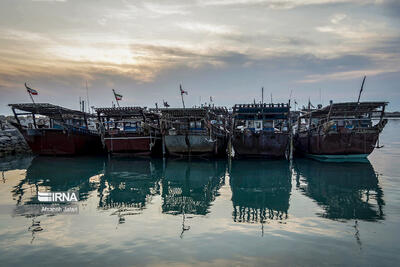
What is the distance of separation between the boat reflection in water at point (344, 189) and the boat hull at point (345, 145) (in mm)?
1232

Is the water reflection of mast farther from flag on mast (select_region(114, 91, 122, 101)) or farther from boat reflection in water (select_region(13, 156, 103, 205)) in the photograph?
flag on mast (select_region(114, 91, 122, 101))

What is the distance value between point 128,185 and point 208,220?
677 centimetres

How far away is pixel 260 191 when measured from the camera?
43.4ft

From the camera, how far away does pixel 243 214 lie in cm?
977

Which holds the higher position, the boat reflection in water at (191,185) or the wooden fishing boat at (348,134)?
the wooden fishing boat at (348,134)

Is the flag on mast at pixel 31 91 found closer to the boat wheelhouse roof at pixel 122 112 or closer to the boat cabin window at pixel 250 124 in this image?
the boat wheelhouse roof at pixel 122 112

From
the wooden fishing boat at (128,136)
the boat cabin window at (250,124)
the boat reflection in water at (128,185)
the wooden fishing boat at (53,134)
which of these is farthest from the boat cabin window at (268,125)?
the wooden fishing boat at (53,134)

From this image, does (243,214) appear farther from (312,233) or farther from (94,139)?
(94,139)

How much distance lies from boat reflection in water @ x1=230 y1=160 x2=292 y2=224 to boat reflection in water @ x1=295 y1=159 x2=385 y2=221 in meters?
1.10

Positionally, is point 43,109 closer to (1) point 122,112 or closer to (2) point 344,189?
(1) point 122,112

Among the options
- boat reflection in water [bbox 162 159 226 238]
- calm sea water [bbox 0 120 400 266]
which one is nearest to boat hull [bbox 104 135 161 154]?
Result: boat reflection in water [bbox 162 159 226 238]

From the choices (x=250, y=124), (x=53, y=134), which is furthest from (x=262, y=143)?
(x=53, y=134)

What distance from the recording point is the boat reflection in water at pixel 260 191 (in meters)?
9.73

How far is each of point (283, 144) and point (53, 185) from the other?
16248 mm
